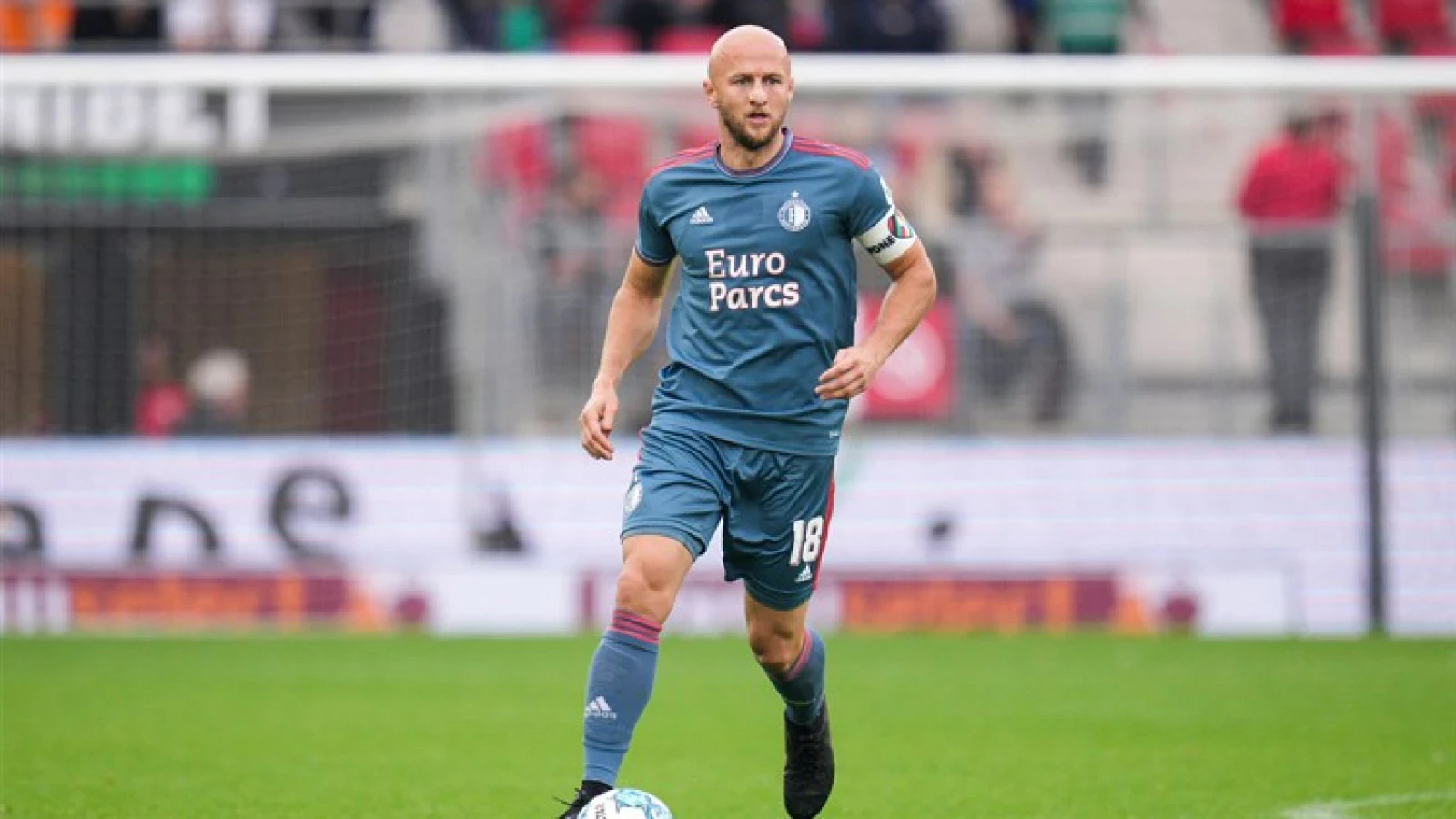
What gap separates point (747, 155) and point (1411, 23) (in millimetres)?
14180

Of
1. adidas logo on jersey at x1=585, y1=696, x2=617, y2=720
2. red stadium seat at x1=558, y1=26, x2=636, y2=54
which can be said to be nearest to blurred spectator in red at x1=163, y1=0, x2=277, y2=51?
red stadium seat at x1=558, y1=26, x2=636, y2=54

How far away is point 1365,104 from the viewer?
1605 cm

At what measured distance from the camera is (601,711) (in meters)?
5.79

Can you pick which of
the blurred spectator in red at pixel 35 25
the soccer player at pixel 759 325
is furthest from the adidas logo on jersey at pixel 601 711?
the blurred spectator in red at pixel 35 25

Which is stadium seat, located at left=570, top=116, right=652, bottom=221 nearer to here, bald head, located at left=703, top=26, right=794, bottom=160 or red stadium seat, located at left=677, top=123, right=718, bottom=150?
red stadium seat, located at left=677, top=123, right=718, bottom=150

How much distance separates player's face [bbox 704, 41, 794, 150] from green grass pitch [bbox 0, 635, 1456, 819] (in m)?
2.15

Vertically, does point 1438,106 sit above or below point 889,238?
above

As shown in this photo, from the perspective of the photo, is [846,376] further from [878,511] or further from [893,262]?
[878,511]

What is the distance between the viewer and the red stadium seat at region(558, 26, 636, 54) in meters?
18.7

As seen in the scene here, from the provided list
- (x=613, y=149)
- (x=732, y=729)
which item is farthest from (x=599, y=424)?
(x=613, y=149)

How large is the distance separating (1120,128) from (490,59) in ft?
15.1

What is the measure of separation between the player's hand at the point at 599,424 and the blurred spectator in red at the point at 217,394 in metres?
9.86

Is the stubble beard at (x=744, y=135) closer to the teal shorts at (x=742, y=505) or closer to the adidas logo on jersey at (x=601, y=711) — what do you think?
the teal shorts at (x=742, y=505)

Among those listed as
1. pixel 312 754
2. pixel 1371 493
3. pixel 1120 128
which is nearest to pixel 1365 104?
pixel 1120 128
